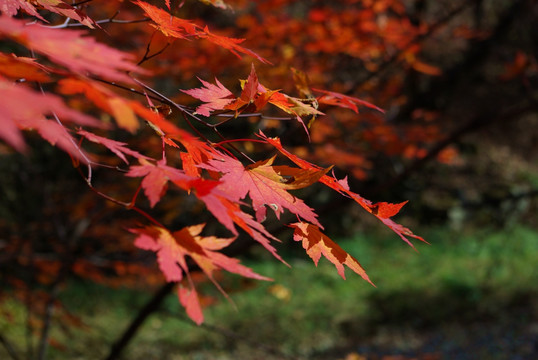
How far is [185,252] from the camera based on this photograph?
2.65ft

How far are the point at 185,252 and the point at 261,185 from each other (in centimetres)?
18

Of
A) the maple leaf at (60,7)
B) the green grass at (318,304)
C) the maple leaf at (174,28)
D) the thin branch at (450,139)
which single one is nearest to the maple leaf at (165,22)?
the maple leaf at (174,28)

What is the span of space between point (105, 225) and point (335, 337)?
252 centimetres

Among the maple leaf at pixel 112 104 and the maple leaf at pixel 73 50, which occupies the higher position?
the maple leaf at pixel 73 50

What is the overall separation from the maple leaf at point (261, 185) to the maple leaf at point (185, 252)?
0.12 meters

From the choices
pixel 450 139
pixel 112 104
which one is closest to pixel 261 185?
pixel 112 104

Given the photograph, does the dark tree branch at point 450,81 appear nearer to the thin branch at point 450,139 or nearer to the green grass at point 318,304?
the green grass at point 318,304

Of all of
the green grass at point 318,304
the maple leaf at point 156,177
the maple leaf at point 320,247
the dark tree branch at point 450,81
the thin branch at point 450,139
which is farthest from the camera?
the dark tree branch at point 450,81

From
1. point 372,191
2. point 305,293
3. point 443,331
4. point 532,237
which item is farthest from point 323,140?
point 532,237

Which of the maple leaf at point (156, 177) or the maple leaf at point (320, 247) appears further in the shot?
the maple leaf at point (320, 247)

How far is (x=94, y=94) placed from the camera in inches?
18.8

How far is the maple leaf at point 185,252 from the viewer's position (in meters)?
0.74

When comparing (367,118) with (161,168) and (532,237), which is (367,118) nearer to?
(161,168)

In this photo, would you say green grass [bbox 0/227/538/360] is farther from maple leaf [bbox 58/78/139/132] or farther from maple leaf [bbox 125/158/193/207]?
maple leaf [bbox 58/78/139/132]
